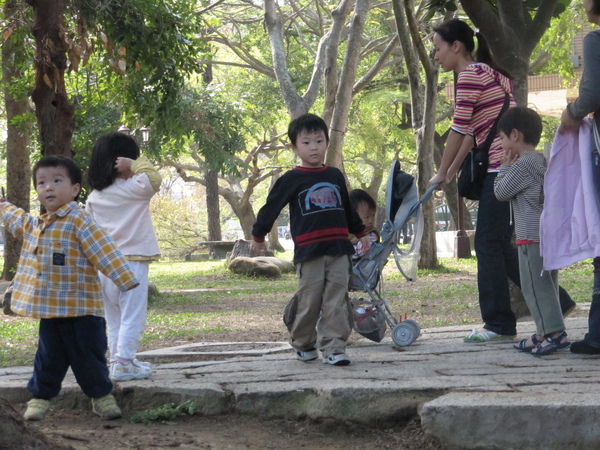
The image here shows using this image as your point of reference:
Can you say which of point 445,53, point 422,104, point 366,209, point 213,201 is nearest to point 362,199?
point 366,209

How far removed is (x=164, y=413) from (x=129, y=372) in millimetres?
678

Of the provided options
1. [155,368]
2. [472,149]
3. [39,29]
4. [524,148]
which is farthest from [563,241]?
[39,29]

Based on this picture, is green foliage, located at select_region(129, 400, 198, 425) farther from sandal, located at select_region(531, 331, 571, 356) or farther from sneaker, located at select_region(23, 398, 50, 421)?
sandal, located at select_region(531, 331, 571, 356)

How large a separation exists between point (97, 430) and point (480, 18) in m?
4.80

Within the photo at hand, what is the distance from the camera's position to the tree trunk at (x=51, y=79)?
888cm

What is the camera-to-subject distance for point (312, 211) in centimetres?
503

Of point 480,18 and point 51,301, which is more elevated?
point 480,18

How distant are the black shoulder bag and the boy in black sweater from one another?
90 cm

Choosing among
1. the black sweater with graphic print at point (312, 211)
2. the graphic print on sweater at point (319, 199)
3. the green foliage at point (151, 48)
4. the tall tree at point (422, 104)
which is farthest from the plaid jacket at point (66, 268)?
the tall tree at point (422, 104)

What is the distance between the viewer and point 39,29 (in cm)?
905

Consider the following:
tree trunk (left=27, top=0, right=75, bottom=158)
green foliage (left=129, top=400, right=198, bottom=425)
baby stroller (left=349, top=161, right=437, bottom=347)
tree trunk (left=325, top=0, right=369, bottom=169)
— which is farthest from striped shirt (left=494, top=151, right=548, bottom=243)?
tree trunk (left=325, top=0, right=369, bottom=169)

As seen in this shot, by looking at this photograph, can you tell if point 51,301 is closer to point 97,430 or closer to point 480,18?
point 97,430

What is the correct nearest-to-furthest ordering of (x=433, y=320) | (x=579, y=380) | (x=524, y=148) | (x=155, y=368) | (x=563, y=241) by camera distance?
(x=579, y=380)
(x=563, y=241)
(x=524, y=148)
(x=155, y=368)
(x=433, y=320)

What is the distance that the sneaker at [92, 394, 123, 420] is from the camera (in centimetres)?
425
